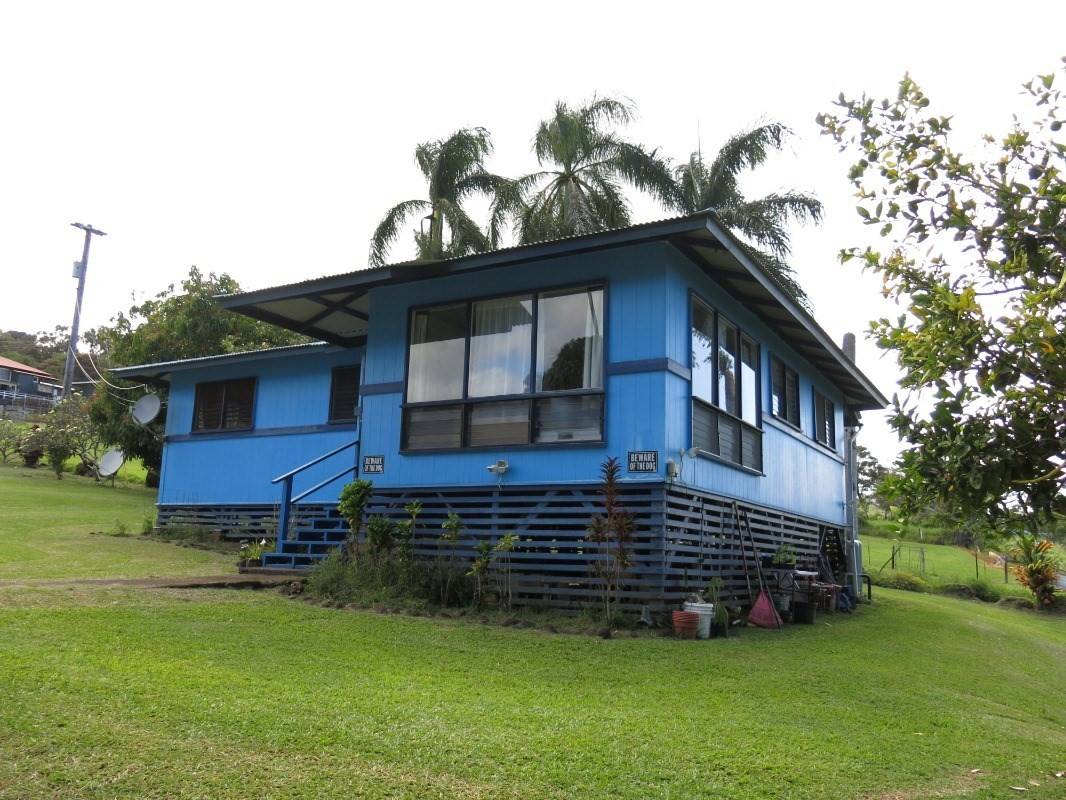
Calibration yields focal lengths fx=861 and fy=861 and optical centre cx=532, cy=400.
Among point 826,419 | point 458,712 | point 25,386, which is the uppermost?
point 25,386

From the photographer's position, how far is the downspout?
15836mm

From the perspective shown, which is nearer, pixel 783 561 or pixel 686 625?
pixel 686 625

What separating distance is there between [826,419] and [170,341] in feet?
64.6

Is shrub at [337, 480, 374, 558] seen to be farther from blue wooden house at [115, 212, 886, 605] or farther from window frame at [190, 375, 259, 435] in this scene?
window frame at [190, 375, 259, 435]

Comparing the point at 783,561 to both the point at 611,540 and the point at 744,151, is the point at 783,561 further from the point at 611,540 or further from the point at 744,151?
the point at 744,151

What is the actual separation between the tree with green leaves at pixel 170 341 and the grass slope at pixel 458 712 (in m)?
19.2

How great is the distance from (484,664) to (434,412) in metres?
4.64

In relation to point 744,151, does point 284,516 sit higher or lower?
lower

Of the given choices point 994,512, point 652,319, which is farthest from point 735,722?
point 652,319

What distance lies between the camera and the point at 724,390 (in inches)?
429

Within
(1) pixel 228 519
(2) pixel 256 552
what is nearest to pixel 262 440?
(1) pixel 228 519

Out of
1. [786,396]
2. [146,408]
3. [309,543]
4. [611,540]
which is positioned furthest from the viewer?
[146,408]

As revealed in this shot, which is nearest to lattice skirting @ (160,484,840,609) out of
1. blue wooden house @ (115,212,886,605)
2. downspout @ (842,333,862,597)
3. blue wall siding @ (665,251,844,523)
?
blue wooden house @ (115,212,886,605)

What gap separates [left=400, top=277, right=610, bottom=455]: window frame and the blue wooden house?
2cm
